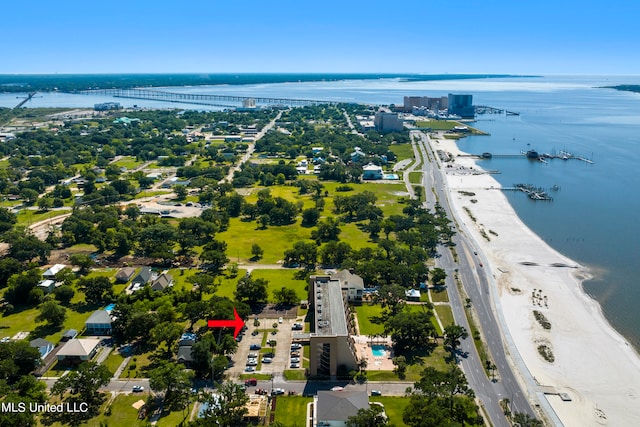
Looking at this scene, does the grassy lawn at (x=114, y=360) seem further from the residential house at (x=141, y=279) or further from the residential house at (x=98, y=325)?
the residential house at (x=141, y=279)

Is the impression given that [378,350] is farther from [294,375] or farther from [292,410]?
[292,410]

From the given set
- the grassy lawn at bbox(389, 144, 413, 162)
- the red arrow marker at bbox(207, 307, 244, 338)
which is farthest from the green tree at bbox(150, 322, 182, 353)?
the grassy lawn at bbox(389, 144, 413, 162)

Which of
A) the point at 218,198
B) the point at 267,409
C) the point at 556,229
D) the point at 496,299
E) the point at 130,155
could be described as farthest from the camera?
the point at 130,155

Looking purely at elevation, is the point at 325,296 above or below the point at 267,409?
above

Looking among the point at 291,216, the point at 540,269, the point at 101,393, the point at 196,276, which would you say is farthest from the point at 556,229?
the point at 101,393

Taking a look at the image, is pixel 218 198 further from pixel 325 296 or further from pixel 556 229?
pixel 556 229

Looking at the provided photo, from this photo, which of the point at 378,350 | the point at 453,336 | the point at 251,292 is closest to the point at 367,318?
the point at 378,350

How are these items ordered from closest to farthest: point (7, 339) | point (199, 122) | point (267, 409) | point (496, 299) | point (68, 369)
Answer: point (267, 409) → point (68, 369) → point (7, 339) → point (496, 299) → point (199, 122)

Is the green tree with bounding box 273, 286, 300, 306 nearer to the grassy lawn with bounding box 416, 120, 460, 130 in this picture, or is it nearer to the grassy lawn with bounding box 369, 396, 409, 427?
the grassy lawn with bounding box 369, 396, 409, 427
